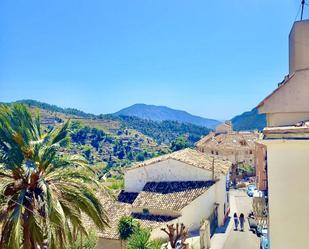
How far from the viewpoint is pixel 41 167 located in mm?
12086

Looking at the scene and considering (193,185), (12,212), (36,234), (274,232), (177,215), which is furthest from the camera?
(193,185)

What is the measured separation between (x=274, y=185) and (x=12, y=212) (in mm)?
6988

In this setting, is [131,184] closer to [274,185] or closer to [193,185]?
[193,185]

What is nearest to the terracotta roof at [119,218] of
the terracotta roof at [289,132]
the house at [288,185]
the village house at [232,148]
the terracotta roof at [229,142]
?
the house at [288,185]

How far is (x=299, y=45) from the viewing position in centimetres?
1162

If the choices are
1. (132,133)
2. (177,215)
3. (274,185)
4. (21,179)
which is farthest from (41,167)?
(132,133)

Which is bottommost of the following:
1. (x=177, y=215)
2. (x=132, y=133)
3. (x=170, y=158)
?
(x=177, y=215)

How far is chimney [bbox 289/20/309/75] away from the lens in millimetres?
11375

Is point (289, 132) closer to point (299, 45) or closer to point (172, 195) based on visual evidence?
point (299, 45)

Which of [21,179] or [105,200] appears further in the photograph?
[105,200]

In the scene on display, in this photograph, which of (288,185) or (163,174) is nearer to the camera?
(288,185)

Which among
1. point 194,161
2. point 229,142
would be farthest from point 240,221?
point 229,142

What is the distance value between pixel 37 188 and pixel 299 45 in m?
8.51

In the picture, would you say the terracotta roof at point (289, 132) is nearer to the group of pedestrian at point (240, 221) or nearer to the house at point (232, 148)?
the group of pedestrian at point (240, 221)
